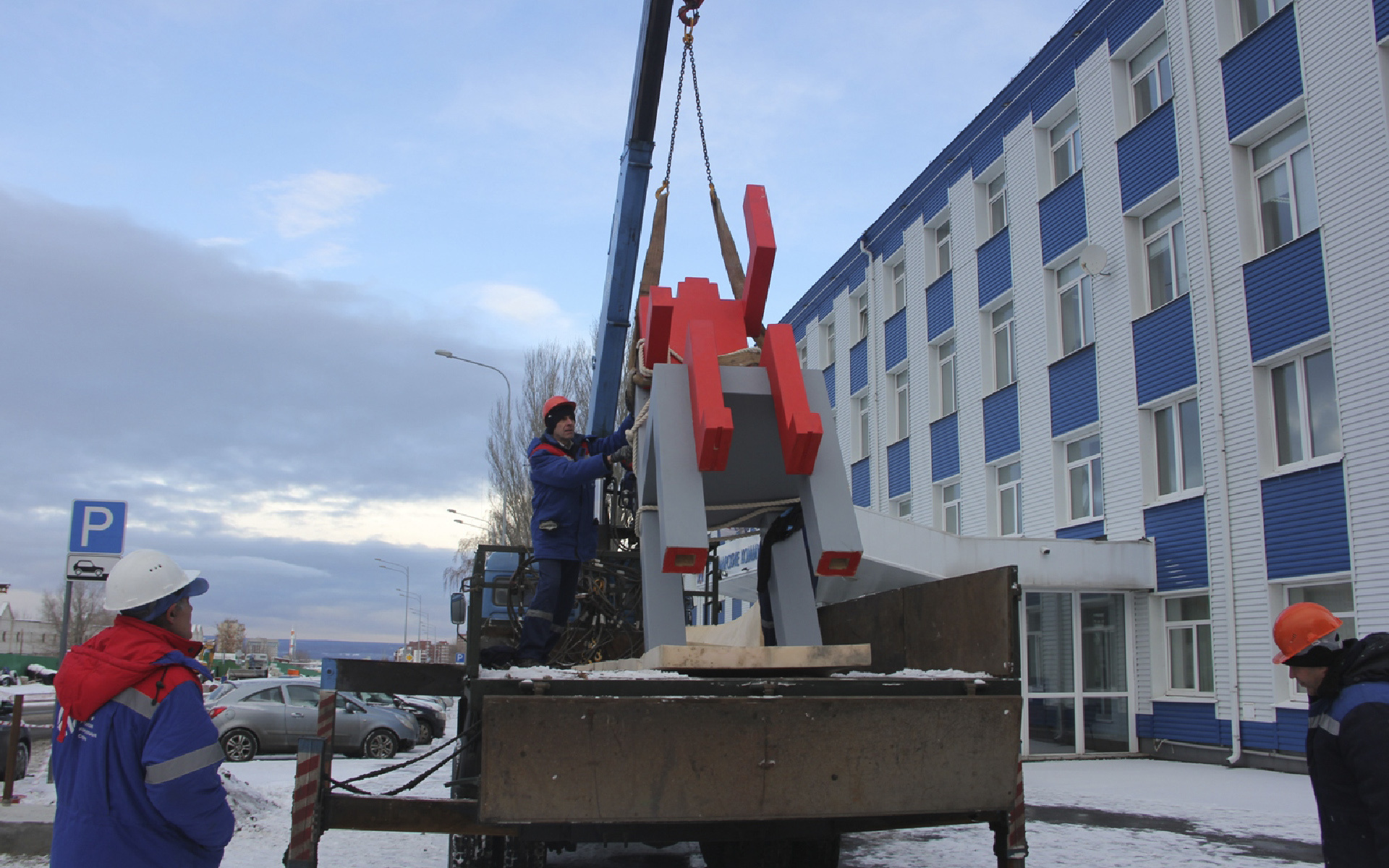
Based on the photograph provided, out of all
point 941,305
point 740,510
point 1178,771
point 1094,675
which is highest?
point 941,305

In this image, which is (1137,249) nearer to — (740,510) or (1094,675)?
(1094,675)

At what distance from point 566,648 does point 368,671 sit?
81.4 inches

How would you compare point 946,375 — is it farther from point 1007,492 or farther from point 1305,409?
point 1305,409

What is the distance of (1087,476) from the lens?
16.8 meters

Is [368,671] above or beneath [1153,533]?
beneath

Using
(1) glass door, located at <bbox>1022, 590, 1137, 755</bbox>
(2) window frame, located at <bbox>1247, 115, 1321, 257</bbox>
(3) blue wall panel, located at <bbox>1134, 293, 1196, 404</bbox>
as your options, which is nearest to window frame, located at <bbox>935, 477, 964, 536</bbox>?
(1) glass door, located at <bbox>1022, 590, 1137, 755</bbox>

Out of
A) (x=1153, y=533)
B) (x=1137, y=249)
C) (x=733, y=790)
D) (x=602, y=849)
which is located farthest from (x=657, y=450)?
(x=1137, y=249)

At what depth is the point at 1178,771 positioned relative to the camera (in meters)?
12.7

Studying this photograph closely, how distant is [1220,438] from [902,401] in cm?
1084

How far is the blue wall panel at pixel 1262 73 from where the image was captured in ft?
42.1

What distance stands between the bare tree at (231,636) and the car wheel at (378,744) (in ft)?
292

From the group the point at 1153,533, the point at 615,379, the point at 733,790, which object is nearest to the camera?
the point at 733,790

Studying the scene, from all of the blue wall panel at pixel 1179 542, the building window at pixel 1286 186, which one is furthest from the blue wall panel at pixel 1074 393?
the building window at pixel 1286 186

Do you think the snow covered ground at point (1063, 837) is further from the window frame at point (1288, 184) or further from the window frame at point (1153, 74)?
the window frame at point (1153, 74)
